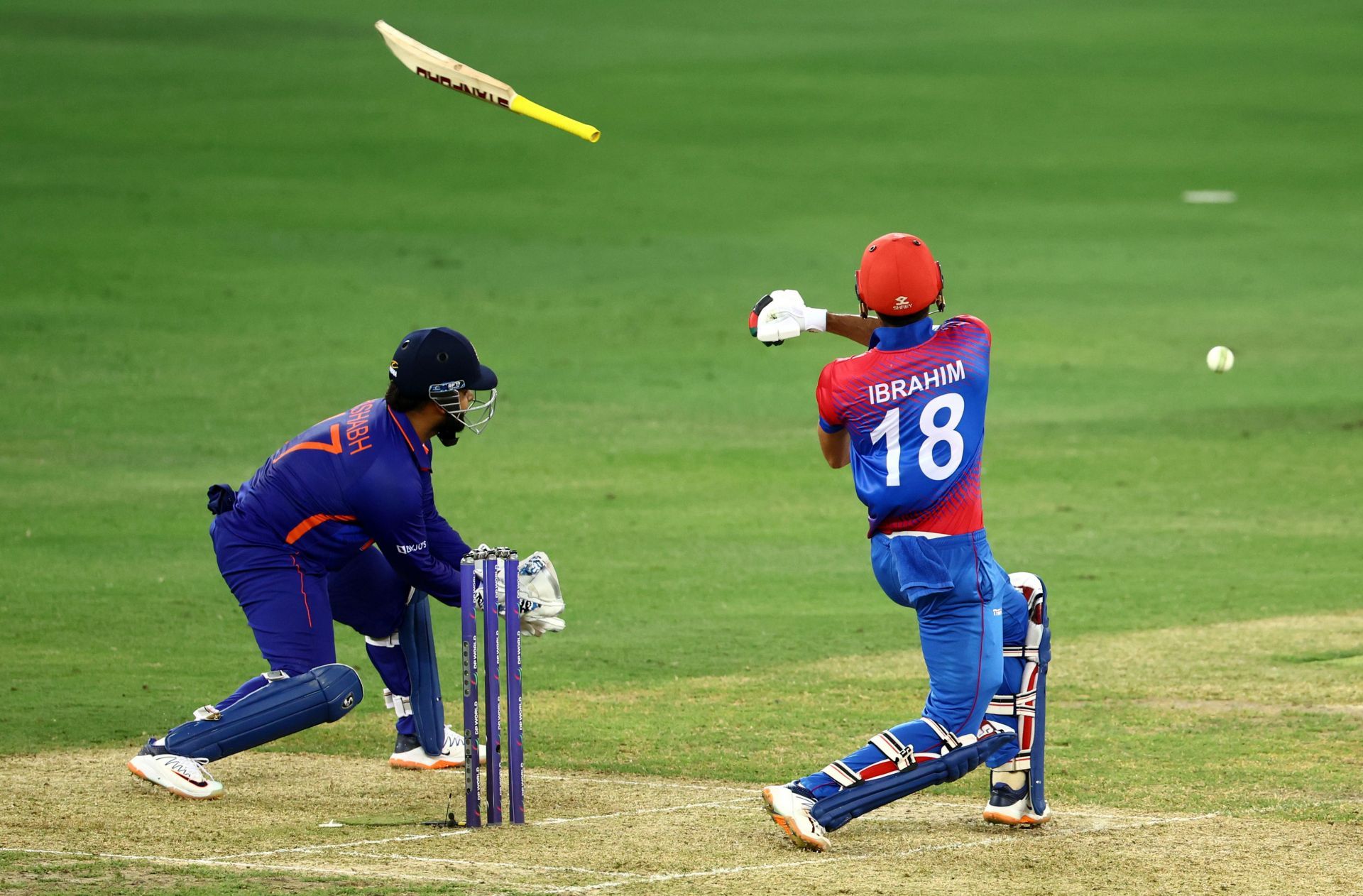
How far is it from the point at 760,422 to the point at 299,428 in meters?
4.52

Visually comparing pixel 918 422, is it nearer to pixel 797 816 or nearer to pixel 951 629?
pixel 951 629

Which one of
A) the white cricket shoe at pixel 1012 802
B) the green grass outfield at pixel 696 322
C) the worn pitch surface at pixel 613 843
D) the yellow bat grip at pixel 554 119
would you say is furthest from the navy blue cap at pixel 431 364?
the white cricket shoe at pixel 1012 802

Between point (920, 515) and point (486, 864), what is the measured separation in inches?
73.8

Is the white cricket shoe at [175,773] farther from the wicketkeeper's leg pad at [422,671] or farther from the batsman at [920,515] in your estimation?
the batsman at [920,515]

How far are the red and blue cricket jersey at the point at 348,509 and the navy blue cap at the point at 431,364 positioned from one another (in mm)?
158

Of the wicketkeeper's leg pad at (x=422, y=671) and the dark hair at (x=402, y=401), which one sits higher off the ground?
the dark hair at (x=402, y=401)

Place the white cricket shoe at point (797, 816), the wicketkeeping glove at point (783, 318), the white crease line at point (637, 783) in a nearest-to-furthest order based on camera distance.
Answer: the white cricket shoe at point (797, 816)
the wicketkeeping glove at point (783, 318)
the white crease line at point (637, 783)

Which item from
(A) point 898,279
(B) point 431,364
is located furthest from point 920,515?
(B) point 431,364

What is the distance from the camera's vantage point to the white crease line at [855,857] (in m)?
6.55

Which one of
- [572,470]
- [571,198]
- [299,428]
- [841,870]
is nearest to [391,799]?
[841,870]

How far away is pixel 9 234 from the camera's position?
2992 centimetres

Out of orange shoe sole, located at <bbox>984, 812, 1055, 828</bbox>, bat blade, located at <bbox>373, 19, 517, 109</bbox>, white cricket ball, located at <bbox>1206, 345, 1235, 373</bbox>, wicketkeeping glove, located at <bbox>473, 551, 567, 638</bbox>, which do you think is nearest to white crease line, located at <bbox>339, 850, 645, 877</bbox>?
wicketkeeping glove, located at <bbox>473, 551, 567, 638</bbox>

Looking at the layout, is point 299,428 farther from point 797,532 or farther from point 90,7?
point 90,7

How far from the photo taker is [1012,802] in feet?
24.7
